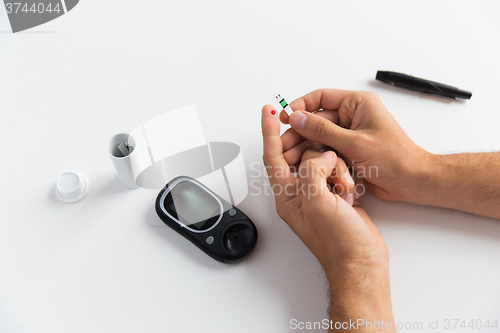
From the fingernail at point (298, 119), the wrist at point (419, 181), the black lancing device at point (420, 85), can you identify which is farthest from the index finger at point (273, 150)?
the black lancing device at point (420, 85)

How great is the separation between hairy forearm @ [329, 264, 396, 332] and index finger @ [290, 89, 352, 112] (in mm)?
379

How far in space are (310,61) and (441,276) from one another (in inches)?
23.3

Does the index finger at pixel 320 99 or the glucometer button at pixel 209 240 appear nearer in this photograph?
the glucometer button at pixel 209 240

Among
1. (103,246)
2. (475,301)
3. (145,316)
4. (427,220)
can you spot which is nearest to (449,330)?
(475,301)

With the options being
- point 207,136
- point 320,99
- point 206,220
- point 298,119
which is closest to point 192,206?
point 206,220

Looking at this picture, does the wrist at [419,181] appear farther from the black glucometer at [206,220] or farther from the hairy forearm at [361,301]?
the black glucometer at [206,220]

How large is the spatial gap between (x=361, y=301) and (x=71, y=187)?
608 millimetres

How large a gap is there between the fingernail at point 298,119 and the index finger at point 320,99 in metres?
0.07

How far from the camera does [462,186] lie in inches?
27.5

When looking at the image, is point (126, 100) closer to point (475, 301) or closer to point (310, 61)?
point (310, 61)

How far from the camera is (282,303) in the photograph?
2.04 ft

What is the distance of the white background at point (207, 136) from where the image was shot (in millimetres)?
623

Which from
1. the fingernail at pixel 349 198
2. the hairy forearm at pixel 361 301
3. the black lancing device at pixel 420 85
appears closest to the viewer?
the hairy forearm at pixel 361 301

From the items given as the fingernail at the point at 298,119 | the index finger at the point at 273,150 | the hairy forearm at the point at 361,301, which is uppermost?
the fingernail at the point at 298,119
